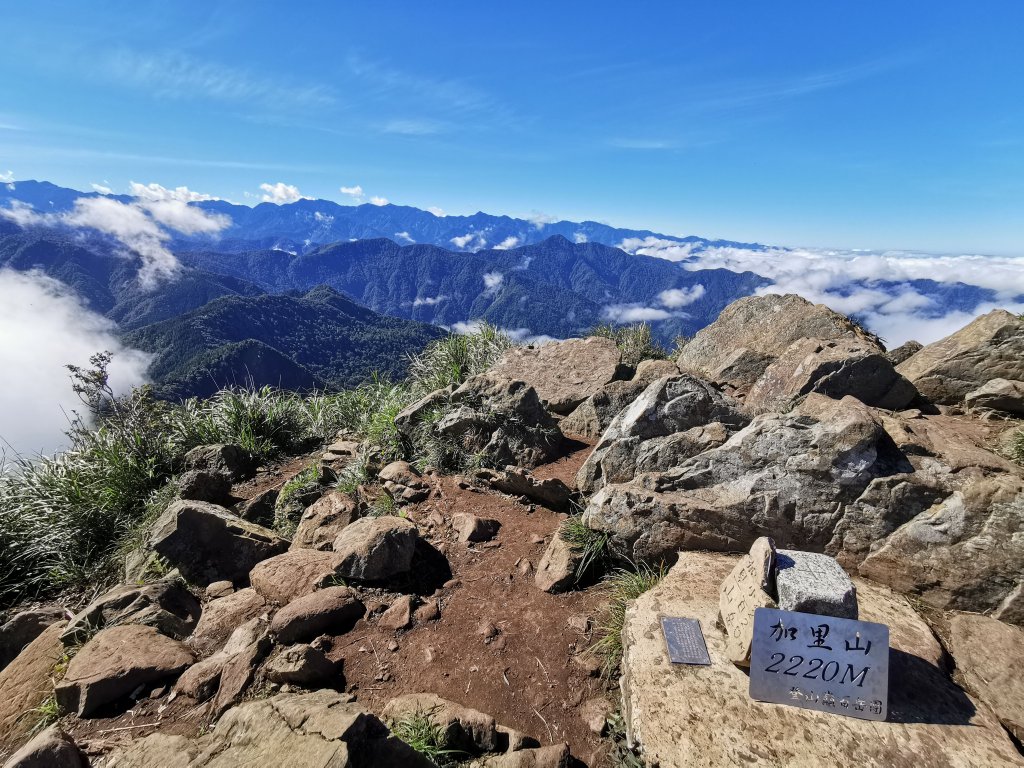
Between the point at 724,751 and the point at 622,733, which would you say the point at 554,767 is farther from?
the point at 724,751

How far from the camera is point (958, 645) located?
3.96 m

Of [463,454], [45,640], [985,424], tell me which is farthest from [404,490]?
[985,424]

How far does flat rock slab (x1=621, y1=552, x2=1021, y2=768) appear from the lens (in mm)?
3068

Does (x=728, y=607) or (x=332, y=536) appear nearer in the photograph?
(x=728, y=607)

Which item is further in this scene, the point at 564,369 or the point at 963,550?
the point at 564,369

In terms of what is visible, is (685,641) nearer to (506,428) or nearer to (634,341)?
(506,428)

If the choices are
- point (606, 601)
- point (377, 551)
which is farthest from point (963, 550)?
point (377, 551)

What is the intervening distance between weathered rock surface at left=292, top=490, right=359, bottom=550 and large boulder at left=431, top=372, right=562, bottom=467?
7.26ft

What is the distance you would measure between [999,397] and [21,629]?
13206 millimetres

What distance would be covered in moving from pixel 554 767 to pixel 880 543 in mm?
3666

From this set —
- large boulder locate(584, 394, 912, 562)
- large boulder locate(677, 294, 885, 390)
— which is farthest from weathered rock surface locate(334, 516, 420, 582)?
large boulder locate(677, 294, 885, 390)

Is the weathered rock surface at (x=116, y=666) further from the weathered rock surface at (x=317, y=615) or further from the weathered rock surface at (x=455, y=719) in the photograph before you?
the weathered rock surface at (x=455, y=719)

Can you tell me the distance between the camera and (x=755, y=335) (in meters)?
10.1

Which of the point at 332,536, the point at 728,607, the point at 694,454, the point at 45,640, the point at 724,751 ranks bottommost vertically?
the point at 45,640
